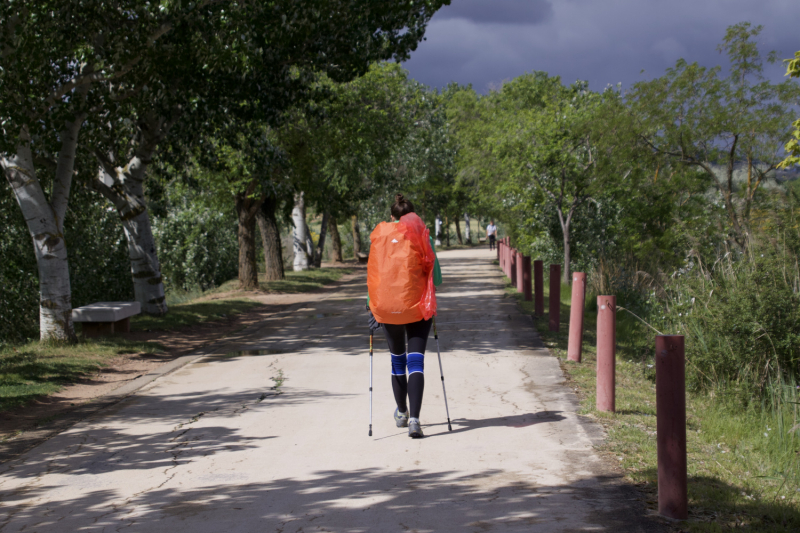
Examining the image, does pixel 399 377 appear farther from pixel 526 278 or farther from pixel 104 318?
pixel 526 278

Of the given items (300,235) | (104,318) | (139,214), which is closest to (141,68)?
(139,214)

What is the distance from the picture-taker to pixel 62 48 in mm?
9844

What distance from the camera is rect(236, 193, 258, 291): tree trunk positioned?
2005 cm

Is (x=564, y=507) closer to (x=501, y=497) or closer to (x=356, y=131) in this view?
(x=501, y=497)

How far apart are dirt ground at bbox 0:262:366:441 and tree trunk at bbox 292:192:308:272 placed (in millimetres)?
9617

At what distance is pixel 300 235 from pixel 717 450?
23.0m

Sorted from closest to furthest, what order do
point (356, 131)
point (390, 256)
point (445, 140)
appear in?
point (390, 256)
point (356, 131)
point (445, 140)

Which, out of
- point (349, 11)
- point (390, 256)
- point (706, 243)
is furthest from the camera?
point (706, 243)

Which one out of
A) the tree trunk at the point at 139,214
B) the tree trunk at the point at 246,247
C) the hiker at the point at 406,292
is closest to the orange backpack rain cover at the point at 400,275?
the hiker at the point at 406,292

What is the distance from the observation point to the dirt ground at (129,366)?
6895 mm

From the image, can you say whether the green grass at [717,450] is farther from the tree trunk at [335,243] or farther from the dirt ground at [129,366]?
the tree trunk at [335,243]

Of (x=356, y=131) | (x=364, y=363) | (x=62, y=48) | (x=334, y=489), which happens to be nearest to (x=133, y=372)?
(x=364, y=363)

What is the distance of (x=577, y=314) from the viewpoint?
8.30m

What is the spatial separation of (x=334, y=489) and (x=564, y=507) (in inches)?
58.1
